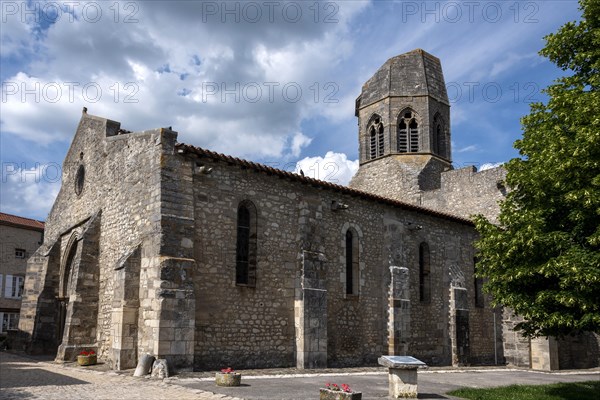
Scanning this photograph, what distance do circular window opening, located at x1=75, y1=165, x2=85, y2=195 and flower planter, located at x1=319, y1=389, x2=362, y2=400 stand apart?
45.7 feet

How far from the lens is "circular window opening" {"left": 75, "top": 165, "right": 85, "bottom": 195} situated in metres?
19.8

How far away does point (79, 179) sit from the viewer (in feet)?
65.5

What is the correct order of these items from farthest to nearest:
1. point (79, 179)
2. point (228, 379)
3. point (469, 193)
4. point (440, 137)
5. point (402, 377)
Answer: point (440, 137) → point (469, 193) → point (79, 179) → point (228, 379) → point (402, 377)

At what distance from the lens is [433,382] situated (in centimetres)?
1379

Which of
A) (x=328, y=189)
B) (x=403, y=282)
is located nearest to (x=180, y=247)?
(x=328, y=189)

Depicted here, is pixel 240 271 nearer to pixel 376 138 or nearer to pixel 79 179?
pixel 79 179

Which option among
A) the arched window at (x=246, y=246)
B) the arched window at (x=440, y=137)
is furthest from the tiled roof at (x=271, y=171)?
the arched window at (x=440, y=137)

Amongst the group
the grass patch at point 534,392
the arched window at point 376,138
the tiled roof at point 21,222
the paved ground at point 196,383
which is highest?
the arched window at point 376,138

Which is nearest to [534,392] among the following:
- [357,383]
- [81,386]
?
[357,383]

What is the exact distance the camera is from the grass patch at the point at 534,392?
450 inches

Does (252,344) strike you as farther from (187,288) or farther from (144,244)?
(144,244)

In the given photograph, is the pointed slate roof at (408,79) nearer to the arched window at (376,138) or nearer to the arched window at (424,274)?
the arched window at (376,138)

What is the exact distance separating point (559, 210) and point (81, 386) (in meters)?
10.7

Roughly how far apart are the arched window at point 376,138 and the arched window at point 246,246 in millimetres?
14128
